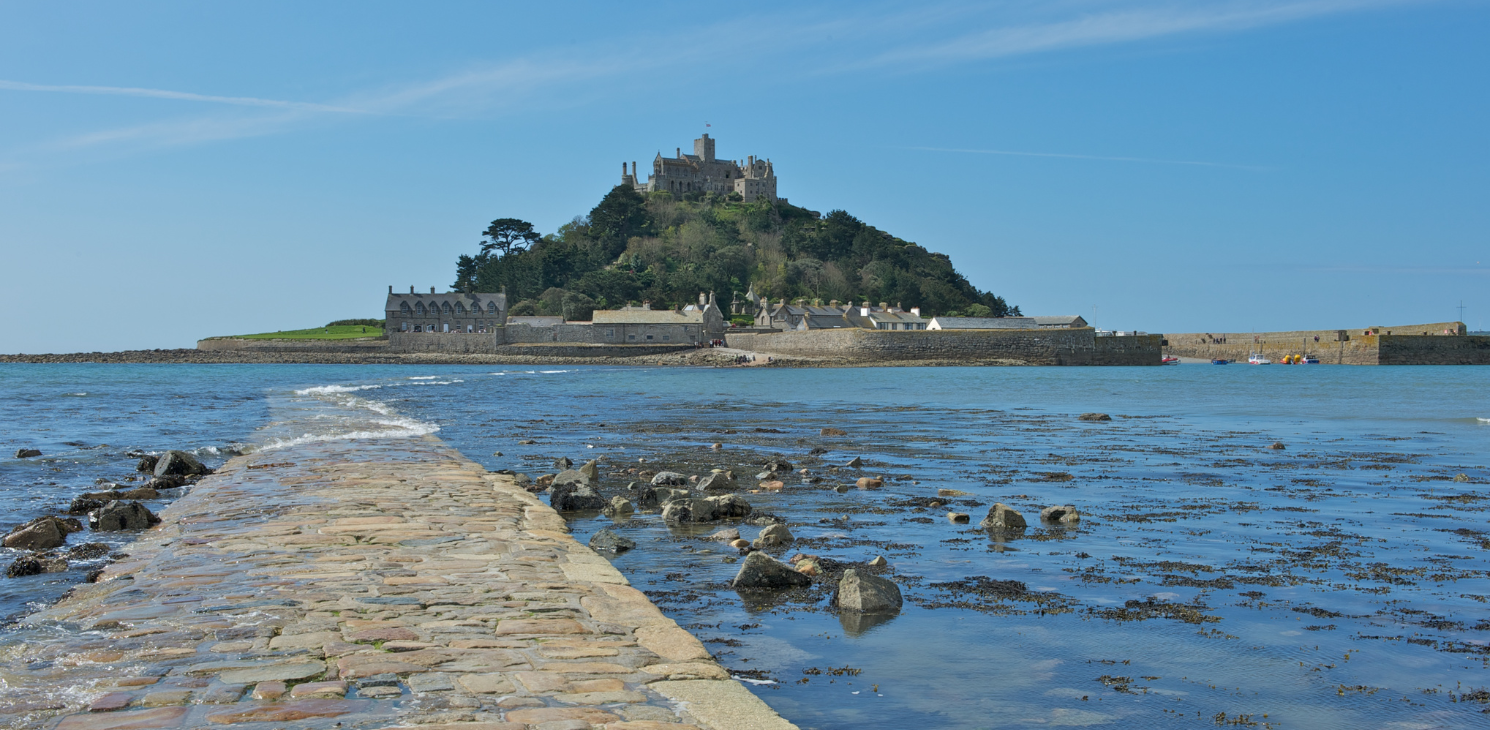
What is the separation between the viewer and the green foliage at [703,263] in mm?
107125

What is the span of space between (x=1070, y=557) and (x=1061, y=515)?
1.87m

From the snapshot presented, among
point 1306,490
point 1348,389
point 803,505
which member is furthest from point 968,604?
point 1348,389

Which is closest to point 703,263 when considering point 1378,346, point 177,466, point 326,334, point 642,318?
point 642,318

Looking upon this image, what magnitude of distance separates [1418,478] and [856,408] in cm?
1779

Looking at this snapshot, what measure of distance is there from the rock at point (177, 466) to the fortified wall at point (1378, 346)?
8962 centimetres

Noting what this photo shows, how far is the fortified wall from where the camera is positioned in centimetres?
8325

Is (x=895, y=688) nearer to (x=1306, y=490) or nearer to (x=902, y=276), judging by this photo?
(x=1306, y=490)

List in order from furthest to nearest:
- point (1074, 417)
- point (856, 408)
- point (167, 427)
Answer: point (856, 408), point (1074, 417), point (167, 427)

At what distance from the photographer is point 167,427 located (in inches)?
914

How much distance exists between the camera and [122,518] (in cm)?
973

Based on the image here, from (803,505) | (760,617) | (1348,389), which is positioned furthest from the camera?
(1348,389)

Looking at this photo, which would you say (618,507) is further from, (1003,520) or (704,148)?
(704,148)

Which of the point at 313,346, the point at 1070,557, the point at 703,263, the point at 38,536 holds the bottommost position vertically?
the point at 1070,557

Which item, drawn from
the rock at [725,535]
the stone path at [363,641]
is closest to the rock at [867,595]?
the stone path at [363,641]
